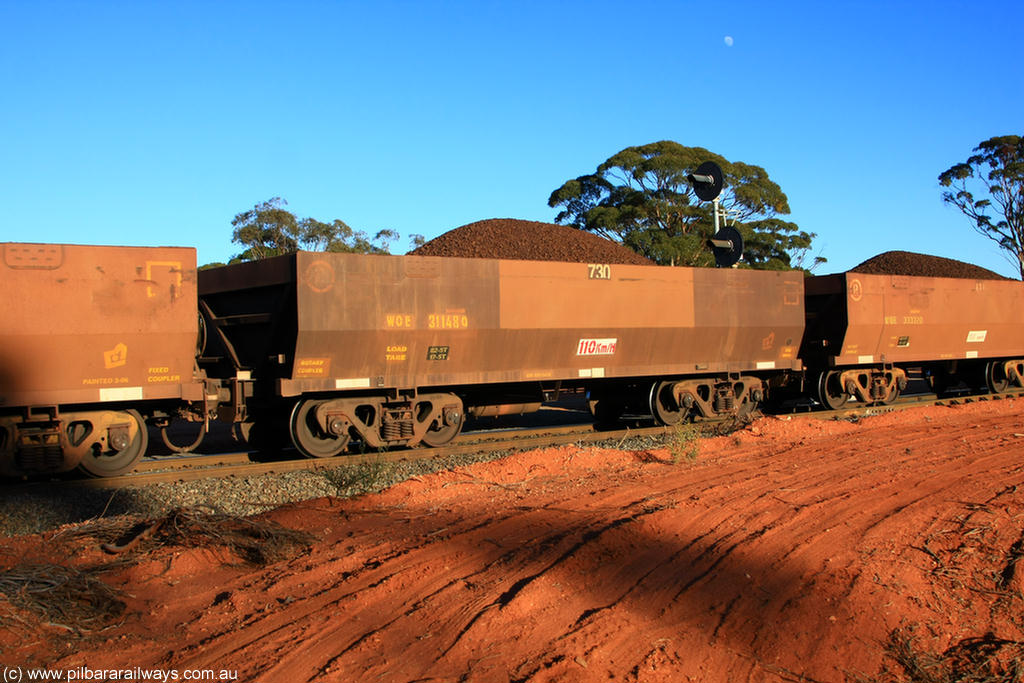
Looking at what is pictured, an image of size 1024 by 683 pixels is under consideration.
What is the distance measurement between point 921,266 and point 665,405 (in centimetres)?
3918

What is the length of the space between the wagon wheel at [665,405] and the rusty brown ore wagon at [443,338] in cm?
3

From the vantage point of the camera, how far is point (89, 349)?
31.8 feet

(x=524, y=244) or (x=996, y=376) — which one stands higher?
(x=524, y=244)

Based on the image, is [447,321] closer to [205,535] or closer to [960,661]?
[205,535]

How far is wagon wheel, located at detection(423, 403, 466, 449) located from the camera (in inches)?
489

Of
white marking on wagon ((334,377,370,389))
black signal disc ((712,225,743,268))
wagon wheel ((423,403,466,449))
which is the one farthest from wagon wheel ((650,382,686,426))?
white marking on wagon ((334,377,370,389))

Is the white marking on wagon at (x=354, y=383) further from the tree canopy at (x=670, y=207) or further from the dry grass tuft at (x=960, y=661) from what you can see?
the tree canopy at (x=670, y=207)

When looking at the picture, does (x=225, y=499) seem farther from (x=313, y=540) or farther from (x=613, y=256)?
(x=613, y=256)

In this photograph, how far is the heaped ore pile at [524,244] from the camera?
31.7 metres

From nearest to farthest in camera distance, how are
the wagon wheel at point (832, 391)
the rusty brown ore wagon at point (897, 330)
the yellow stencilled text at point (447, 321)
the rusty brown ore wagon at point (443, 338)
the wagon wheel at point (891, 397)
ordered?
the rusty brown ore wagon at point (443, 338), the yellow stencilled text at point (447, 321), the rusty brown ore wagon at point (897, 330), the wagon wheel at point (832, 391), the wagon wheel at point (891, 397)

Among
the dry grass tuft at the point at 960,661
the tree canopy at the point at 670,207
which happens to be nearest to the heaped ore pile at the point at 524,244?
the tree canopy at the point at 670,207

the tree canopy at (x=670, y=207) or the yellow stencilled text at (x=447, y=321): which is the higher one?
the tree canopy at (x=670, y=207)

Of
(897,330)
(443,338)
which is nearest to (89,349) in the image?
(443,338)

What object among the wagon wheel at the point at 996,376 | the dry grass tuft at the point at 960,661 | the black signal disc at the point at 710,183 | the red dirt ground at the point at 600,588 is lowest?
the dry grass tuft at the point at 960,661
